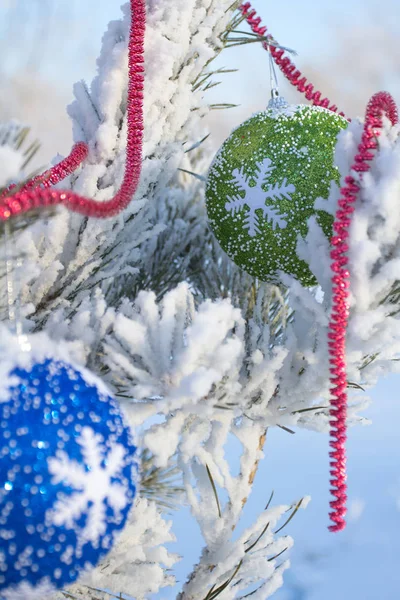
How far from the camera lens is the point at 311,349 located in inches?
29.6

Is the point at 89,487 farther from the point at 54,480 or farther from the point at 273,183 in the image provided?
the point at 273,183

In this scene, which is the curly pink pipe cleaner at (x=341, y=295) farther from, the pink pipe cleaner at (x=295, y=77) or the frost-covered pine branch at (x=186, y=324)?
the pink pipe cleaner at (x=295, y=77)

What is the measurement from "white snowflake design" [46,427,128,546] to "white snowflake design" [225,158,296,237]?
15.5 inches

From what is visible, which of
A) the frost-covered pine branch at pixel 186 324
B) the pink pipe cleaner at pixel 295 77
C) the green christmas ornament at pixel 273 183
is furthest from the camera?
the pink pipe cleaner at pixel 295 77

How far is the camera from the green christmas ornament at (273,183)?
2.69ft

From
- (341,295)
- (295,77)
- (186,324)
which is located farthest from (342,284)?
(295,77)

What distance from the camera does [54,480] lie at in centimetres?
53

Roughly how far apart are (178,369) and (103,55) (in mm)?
455

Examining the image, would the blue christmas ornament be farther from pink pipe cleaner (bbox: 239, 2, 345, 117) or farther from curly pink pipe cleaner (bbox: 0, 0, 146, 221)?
pink pipe cleaner (bbox: 239, 2, 345, 117)

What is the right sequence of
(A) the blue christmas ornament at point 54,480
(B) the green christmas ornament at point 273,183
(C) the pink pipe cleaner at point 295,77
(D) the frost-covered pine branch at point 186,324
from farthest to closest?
(C) the pink pipe cleaner at point 295,77 → (B) the green christmas ornament at point 273,183 → (D) the frost-covered pine branch at point 186,324 → (A) the blue christmas ornament at point 54,480

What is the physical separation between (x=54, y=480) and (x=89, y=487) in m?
0.03

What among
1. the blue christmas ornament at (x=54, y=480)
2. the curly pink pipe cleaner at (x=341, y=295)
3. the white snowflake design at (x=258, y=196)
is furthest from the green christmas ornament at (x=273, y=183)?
the blue christmas ornament at (x=54, y=480)

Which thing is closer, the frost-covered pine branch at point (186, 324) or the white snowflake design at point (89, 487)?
the white snowflake design at point (89, 487)

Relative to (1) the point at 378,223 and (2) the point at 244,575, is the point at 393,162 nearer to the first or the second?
(1) the point at 378,223
